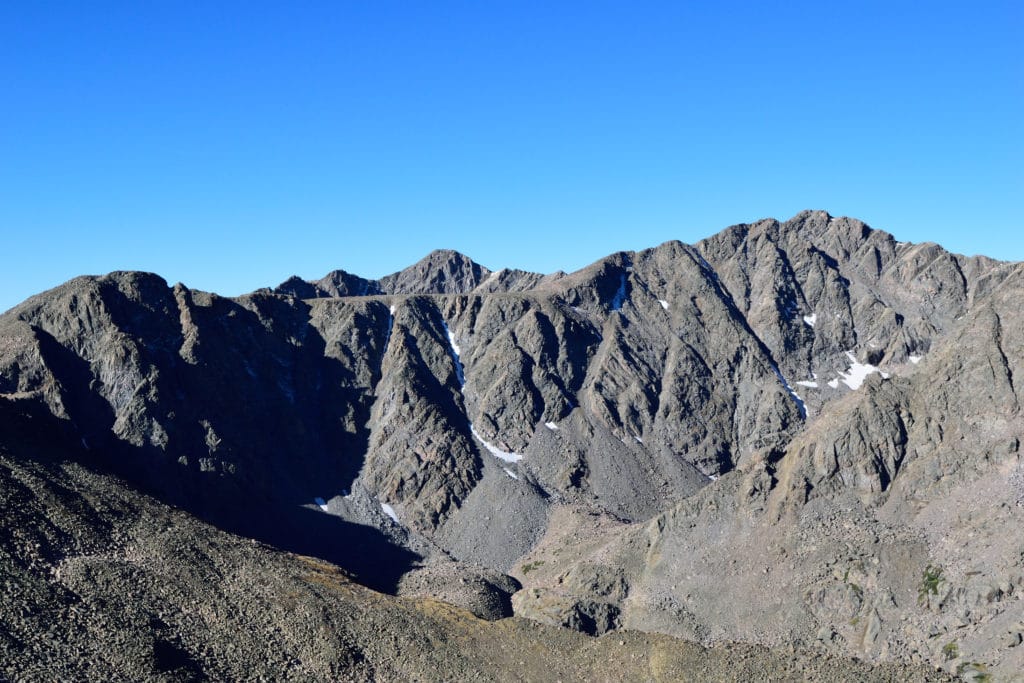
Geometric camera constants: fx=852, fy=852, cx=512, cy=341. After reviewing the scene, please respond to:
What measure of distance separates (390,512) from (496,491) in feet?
63.0

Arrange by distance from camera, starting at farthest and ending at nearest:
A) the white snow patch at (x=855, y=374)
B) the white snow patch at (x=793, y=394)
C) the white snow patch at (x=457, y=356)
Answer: the white snow patch at (x=855, y=374), the white snow patch at (x=457, y=356), the white snow patch at (x=793, y=394)

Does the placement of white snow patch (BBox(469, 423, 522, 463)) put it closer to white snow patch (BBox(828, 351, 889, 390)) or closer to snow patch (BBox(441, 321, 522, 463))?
snow patch (BBox(441, 321, 522, 463))

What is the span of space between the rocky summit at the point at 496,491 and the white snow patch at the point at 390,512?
1.86ft

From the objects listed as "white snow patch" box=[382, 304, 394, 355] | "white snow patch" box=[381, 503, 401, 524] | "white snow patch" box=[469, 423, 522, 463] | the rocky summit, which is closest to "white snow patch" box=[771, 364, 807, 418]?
the rocky summit

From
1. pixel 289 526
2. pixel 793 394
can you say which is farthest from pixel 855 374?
pixel 289 526

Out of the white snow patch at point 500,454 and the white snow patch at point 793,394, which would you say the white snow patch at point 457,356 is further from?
the white snow patch at point 793,394

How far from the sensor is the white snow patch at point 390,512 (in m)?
150

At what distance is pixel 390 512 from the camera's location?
15150cm

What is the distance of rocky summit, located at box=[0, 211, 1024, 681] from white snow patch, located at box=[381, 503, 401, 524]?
1.86 ft

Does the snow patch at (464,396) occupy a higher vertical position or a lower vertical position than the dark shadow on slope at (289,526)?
higher

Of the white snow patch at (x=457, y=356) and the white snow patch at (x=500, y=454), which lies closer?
the white snow patch at (x=500, y=454)

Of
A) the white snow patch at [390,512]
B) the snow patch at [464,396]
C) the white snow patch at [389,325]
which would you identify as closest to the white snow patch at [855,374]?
the snow patch at [464,396]

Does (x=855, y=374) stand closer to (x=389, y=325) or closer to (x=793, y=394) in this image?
(x=793, y=394)

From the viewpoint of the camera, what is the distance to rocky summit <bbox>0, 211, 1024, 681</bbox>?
86.7 m
